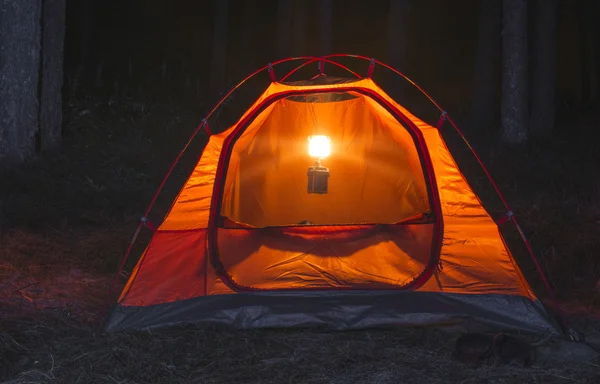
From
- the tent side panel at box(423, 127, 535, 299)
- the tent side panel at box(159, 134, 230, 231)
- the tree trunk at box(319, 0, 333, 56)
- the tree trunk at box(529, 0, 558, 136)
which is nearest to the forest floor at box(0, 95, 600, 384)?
the tent side panel at box(423, 127, 535, 299)

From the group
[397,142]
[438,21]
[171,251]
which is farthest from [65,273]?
[438,21]

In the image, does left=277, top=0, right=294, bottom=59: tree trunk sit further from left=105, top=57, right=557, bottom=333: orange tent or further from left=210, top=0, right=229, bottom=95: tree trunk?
left=105, top=57, right=557, bottom=333: orange tent

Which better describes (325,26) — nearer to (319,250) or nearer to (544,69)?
(544,69)

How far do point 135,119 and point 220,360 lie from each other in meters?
7.54

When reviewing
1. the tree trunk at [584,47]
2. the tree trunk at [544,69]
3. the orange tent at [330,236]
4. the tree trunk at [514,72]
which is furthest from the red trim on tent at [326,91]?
the tree trunk at [584,47]

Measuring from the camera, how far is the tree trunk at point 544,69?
35.7ft

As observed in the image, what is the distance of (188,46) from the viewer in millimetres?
22953

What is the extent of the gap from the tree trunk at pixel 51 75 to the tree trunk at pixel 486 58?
6.43 meters

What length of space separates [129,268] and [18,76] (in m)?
3.43

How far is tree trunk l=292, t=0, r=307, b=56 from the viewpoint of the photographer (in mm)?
10445

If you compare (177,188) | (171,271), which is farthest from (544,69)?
(171,271)

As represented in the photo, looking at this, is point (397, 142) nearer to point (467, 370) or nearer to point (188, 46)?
point (467, 370)

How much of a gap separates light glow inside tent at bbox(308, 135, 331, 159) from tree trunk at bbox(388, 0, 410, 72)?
21.2 feet

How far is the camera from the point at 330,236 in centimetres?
515
